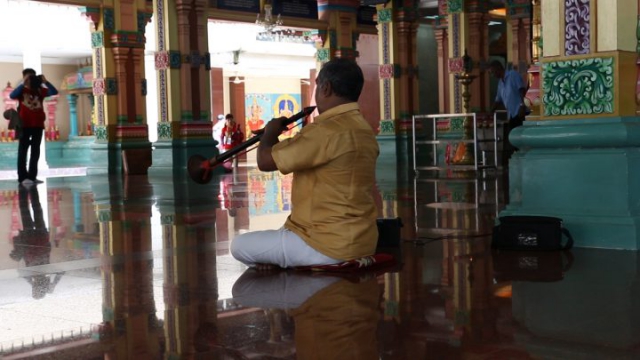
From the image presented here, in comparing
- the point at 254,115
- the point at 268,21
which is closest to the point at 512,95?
the point at 268,21

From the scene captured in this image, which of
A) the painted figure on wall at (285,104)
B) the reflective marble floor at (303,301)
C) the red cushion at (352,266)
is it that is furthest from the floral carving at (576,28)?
the painted figure on wall at (285,104)

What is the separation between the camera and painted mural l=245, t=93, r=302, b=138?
25203mm

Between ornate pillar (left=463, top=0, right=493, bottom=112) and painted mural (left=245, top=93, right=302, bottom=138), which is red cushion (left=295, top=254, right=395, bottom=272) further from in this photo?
painted mural (left=245, top=93, right=302, bottom=138)

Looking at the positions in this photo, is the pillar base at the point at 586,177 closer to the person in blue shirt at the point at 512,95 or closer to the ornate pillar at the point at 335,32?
the person in blue shirt at the point at 512,95

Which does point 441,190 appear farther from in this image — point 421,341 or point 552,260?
point 421,341

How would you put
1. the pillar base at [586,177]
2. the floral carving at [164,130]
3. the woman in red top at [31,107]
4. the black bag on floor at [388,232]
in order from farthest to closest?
the floral carving at [164,130]
the woman in red top at [31,107]
the black bag on floor at [388,232]
the pillar base at [586,177]

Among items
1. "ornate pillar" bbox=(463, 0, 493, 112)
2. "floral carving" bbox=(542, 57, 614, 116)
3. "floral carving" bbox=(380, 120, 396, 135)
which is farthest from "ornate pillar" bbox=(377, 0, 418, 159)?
"floral carving" bbox=(542, 57, 614, 116)

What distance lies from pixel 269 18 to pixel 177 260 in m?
11.6

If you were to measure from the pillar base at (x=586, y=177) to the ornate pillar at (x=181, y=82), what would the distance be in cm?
969

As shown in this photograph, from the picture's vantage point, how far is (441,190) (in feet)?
27.6

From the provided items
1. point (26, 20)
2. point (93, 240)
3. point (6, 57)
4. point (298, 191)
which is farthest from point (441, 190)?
point (6, 57)

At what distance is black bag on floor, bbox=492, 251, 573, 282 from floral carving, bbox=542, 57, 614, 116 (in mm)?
835

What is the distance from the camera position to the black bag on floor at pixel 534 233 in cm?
411

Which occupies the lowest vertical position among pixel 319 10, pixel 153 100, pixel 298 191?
pixel 298 191
